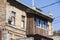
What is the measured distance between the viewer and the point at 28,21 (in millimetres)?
35094

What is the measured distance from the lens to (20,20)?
3409 cm

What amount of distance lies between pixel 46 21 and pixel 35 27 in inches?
177

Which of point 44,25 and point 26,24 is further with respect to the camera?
point 44,25

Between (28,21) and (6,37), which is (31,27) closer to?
(28,21)

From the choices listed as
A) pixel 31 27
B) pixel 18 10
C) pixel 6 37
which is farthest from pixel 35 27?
pixel 6 37

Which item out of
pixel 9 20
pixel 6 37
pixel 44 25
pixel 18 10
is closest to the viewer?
pixel 6 37

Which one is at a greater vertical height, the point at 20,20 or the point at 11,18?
the point at 11,18

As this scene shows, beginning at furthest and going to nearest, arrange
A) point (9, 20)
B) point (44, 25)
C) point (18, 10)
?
point (44, 25) < point (18, 10) < point (9, 20)

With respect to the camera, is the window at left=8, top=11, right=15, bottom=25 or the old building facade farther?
the window at left=8, top=11, right=15, bottom=25

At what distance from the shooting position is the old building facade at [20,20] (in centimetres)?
3083

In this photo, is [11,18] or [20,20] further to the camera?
[20,20]

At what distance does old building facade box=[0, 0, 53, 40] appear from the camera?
30828mm

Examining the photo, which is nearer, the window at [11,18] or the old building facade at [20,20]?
the old building facade at [20,20]

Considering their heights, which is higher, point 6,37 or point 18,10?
point 18,10
